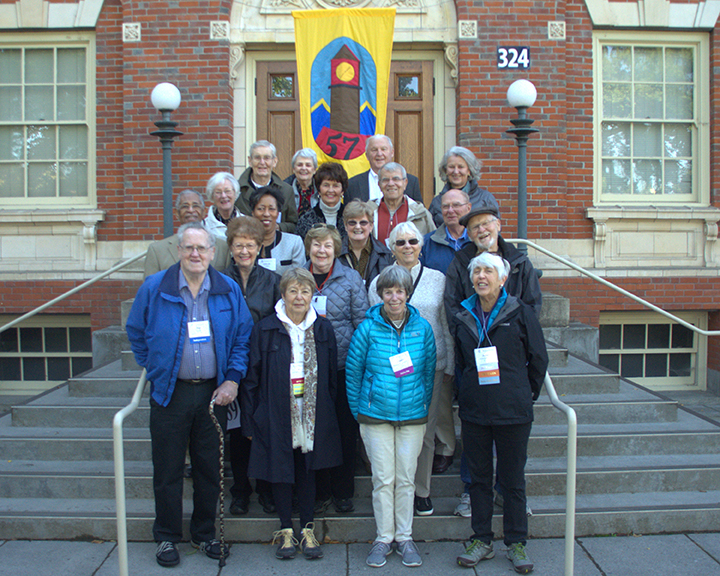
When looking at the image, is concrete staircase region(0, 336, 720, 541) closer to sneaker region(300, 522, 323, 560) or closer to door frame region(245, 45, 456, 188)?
sneaker region(300, 522, 323, 560)

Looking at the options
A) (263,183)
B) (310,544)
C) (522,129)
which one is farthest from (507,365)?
(522,129)

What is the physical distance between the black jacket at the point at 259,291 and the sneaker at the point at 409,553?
1596 millimetres

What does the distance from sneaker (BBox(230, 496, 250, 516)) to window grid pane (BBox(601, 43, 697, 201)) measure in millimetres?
5758

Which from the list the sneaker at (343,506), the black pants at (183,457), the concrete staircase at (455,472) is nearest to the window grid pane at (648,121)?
the concrete staircase at (455,472)

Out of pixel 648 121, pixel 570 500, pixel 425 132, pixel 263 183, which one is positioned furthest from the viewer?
pixel 648 121

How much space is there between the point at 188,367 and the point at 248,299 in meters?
0.61

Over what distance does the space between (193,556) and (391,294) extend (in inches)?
77.2

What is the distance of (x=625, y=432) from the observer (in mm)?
4523

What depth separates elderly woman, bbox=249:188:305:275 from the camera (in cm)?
418

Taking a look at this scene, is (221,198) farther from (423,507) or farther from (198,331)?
(423,507)

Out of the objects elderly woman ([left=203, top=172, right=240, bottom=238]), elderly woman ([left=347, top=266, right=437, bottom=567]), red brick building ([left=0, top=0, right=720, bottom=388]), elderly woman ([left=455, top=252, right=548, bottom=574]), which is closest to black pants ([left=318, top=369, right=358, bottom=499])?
elderly woman ([left=347, top=266, right=437, bottom=567])

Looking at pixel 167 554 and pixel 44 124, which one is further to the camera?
pixel 44 124

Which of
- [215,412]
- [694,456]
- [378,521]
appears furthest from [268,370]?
[694,456]

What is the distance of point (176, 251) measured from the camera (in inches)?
177
